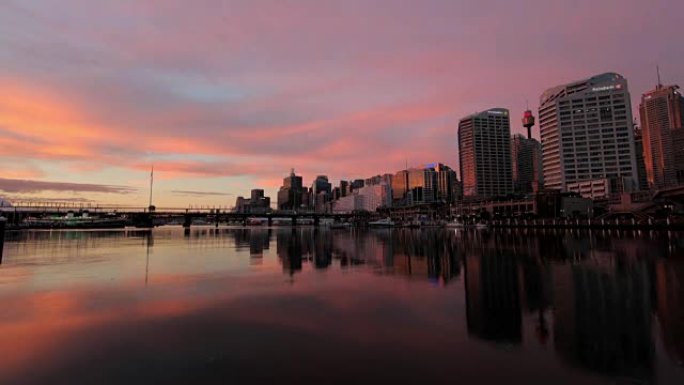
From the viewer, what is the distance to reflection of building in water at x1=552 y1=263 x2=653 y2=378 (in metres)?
9.27

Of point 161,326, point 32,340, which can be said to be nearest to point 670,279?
point 161,326

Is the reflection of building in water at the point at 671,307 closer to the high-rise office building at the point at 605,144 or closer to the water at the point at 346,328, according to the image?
the water at the point at 346,328

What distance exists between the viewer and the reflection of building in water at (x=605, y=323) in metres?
9.27

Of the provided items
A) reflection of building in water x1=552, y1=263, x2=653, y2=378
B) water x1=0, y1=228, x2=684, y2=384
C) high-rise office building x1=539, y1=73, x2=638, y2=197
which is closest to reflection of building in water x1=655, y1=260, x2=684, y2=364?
water x1=0, y1=228, x2=684, y2=384

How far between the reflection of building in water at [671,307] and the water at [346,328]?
0.25 ft

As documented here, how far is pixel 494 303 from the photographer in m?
15.6

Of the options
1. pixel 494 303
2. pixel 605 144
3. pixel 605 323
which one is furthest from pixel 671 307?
pixel 605 144

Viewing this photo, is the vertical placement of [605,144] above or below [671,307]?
above

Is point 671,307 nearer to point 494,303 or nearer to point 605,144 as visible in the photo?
point 494,303

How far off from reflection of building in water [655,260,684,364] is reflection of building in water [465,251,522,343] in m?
3.72

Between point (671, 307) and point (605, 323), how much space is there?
13.8 ft

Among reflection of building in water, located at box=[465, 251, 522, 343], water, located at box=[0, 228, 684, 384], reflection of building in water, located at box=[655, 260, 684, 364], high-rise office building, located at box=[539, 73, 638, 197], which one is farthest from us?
high-rise office building, located at box=[539, 73, 638, 197]

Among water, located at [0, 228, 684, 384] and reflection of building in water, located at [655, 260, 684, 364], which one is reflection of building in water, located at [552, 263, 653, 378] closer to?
water, located at [0, 228, 684, 384]

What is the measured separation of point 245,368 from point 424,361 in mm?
4281
